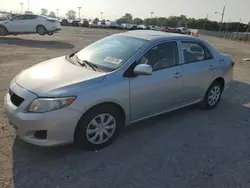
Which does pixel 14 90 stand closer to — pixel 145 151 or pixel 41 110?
pixel 41 110

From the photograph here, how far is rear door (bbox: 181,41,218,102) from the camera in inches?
175

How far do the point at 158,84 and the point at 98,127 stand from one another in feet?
3.83

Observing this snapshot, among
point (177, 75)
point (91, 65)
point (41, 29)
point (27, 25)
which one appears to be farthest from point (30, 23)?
point (177, 75)

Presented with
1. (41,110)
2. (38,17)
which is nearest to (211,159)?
(41,110)

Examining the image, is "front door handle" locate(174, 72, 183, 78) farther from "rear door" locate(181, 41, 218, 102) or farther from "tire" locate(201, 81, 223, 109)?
"tire" locate(201, 81, 223, 109)

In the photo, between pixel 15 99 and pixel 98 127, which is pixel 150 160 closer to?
pixel 98 127

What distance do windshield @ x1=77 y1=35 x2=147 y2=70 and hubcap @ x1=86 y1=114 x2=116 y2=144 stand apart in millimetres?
736

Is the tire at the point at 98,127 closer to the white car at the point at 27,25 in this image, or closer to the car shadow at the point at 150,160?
the car shadow at the point at 150,160

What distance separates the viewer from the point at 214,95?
5258 millimetres

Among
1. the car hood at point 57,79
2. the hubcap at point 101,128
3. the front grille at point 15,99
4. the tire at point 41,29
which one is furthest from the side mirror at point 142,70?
the tire at point 41,29

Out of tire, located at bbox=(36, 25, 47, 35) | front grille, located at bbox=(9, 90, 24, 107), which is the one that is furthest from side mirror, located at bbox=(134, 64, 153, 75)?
tire, located at bbox=(36, 25, 47, 35)

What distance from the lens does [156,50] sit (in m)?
4.02

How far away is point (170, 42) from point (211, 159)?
78.1 inches

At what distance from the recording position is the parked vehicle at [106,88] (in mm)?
3010
